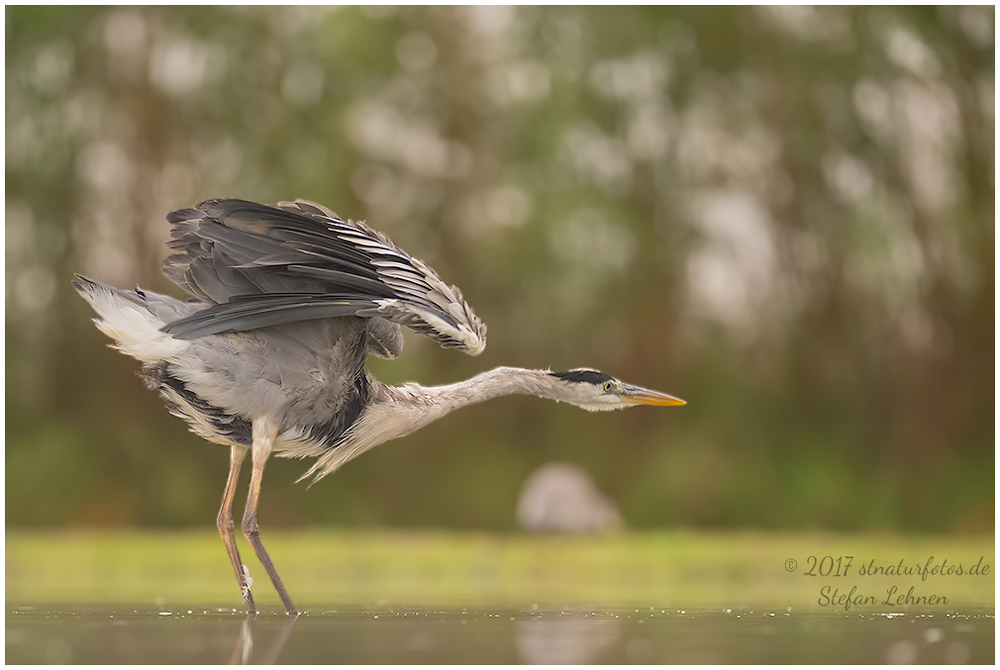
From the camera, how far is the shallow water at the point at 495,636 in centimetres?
331

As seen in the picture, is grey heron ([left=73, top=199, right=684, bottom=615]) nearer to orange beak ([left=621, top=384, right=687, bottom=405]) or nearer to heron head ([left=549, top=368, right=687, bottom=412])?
heron head ([left=549, top=368, right=687, bottom=412])

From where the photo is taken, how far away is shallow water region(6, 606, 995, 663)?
10.9 feet

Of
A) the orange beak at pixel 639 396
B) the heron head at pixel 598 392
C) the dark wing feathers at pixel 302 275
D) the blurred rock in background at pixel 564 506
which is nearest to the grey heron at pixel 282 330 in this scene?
the dark wing feathers at pixel 302 275

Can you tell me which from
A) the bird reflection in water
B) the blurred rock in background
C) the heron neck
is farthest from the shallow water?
the blurred rock in background

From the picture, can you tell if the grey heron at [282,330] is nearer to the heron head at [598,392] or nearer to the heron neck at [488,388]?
the heron neck at [488,388]

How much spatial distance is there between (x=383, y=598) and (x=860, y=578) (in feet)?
9.05

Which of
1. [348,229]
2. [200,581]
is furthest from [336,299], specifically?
[200,581]

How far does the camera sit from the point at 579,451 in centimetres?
938

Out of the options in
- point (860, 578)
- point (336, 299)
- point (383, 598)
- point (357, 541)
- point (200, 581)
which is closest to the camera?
point (336, 299)

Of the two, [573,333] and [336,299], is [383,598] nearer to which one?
[336,299]

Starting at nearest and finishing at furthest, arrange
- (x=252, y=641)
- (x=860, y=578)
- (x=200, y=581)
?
1. (x=252, y=641)
2. (x=860, y=578)
3. (x=200, y=581)

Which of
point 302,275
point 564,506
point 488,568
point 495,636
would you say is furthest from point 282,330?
point 564,506

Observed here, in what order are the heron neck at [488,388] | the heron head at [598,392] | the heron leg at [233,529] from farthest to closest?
the heron head at [598,392]
the heron neck at [488,388]
the heron leg at [233,529]

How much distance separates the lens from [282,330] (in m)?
4.87
